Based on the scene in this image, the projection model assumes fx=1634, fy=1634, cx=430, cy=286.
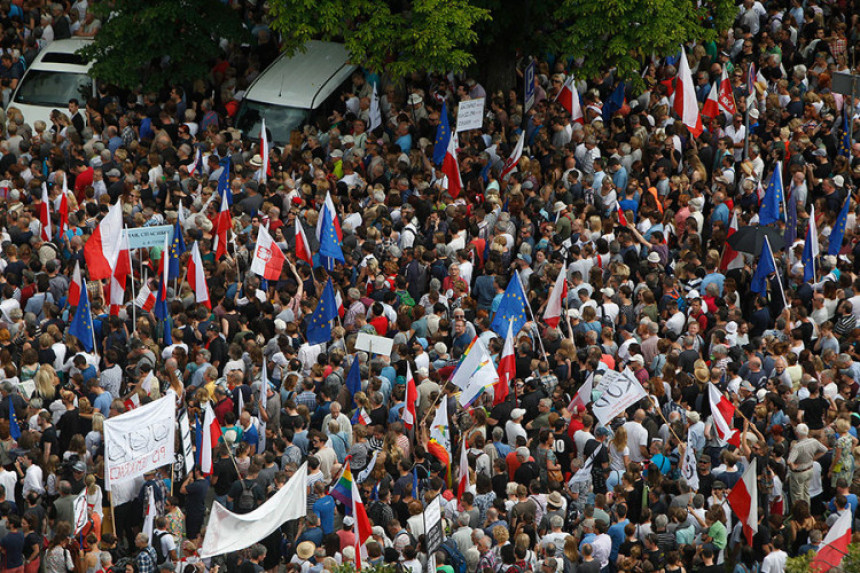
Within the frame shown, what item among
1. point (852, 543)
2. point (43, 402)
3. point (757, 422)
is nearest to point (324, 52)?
point (43, 402)

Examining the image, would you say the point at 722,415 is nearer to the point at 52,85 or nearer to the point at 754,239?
the point at 754,239

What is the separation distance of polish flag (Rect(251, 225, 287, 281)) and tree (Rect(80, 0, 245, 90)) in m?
7.26

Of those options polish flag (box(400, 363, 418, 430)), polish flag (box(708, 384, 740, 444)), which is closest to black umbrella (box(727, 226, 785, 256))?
polish flag (box(708, 384, 740, 444))

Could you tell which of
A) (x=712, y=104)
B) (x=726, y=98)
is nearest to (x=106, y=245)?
(x=712, y=104)

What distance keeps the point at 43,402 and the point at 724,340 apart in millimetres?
8361

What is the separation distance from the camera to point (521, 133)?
2628 cm

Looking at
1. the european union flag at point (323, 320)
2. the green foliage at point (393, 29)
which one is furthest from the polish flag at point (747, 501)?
the green foliage at point (393, 29)

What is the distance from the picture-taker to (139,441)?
17.7m

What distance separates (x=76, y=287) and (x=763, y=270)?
29.7 ft

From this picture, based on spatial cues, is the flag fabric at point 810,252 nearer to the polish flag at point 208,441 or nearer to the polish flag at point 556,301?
the polish flag at point 556,301

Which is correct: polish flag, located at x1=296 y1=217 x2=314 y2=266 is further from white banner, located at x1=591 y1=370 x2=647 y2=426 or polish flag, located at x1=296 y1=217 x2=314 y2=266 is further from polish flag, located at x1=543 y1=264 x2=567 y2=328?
white banner, located at x1=591 y1=370 x2=647 y2=426

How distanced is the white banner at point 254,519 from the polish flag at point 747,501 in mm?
4518

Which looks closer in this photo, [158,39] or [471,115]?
[471,115]

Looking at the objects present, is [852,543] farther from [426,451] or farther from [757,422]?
[426,451]
